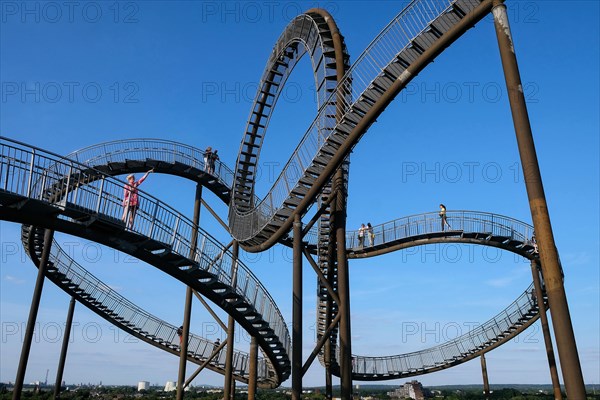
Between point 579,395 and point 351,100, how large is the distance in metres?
7.47

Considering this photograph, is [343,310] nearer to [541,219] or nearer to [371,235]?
[541,219]

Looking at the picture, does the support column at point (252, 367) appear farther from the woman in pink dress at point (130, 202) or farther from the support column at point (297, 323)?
the woman in pink dress at point (130, 202)

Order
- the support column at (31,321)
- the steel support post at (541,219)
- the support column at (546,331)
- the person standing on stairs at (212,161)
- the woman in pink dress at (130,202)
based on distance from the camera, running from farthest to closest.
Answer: the person standing on stairs at (212,161) < the support column at (546,331) < the support column at (31,321) < the woman in pink dress at (130,202) < the steel support post at (541,219)

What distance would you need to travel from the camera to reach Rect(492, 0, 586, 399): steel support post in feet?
18.6

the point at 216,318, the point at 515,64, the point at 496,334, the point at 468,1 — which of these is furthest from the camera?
the point at 496,334

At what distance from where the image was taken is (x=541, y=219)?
622cm

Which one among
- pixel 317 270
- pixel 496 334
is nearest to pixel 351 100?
pixel 317 270

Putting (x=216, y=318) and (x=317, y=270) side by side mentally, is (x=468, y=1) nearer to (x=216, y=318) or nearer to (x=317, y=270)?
(x=317, y=270)

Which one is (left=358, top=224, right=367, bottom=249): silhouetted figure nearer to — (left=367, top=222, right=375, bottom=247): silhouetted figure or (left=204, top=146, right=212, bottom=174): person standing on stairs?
(left=367, top=222, right=375, bottom=247): silhouetted figure

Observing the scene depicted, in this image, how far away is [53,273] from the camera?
19094 millimetres

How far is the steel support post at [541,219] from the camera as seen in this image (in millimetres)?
5660

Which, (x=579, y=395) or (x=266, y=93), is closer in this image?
(x=579, y=395)

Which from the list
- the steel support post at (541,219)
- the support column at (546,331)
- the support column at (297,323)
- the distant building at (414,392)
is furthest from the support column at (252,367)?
the distant building at (414,392)

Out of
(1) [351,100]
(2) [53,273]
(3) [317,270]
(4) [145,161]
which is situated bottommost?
(3) [317,270]
